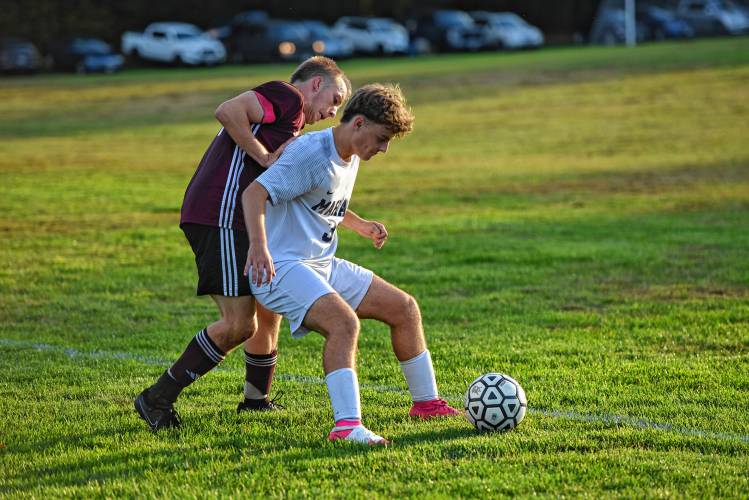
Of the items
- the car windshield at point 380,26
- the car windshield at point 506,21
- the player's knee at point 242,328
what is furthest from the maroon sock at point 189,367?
the car windshield at point 506,21

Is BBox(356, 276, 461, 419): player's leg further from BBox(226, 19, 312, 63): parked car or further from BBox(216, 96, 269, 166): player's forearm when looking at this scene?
BBox(226, 19, 312, 63): parked car

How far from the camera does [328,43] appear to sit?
47.2 meters

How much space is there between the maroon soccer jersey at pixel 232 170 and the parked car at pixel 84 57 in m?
40.8

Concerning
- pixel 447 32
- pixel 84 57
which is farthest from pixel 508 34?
pixel 84 57

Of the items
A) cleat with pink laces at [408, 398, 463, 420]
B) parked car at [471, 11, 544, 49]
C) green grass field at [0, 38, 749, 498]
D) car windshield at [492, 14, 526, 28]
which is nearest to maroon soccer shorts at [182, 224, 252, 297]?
green grass field at [0, 38, 749, 498]

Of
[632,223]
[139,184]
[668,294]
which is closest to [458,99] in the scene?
[139,184]

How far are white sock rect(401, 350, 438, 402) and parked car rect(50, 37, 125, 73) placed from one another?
4113 cm

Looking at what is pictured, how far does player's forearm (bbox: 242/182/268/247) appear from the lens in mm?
5191

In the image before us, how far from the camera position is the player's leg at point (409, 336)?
5.71 metres

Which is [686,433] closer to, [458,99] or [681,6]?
[458,99]

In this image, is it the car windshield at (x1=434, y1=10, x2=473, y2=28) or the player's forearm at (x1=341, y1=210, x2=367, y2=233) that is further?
the car windshield at (x1=434, y1=10, x2=473, y2=28)

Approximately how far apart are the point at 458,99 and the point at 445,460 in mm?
26878

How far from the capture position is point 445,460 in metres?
5.03

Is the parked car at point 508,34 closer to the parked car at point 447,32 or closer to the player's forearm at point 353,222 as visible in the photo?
the parked car at point 447,32
